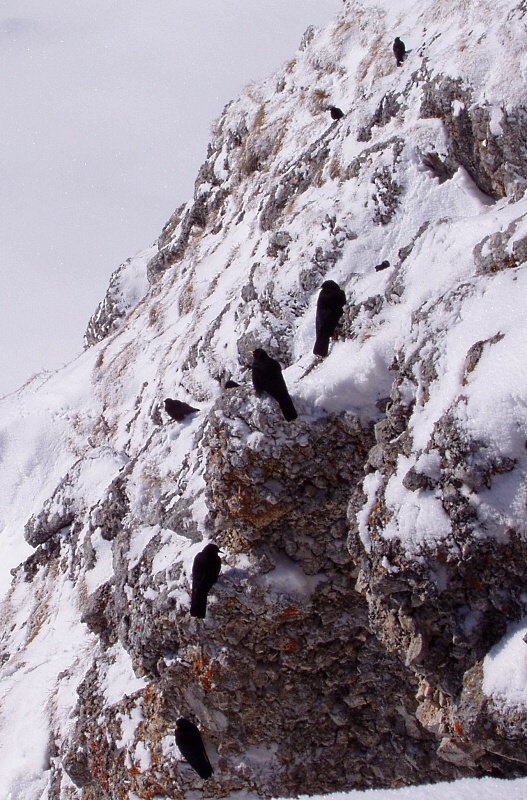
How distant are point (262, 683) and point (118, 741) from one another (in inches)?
117

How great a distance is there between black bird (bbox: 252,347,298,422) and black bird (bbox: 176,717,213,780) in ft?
15.8

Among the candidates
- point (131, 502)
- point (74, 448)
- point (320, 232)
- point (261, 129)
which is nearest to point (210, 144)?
point (261, 129)

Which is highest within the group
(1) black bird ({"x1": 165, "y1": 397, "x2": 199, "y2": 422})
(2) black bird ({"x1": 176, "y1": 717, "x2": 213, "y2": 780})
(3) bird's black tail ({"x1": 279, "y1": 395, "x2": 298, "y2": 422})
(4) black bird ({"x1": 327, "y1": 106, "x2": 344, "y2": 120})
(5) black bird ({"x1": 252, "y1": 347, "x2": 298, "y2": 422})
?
(4) black bird ({"x1": 327, "y1": 106, "x2": 344, "y2": 120})

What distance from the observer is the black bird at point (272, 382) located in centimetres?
834

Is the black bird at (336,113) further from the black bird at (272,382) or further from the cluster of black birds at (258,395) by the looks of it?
the black bird at (272,382)

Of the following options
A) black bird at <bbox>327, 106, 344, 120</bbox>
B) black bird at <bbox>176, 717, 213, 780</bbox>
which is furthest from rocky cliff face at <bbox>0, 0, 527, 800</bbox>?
black bird at <bbox>327, 106, 344, 120</bbox>

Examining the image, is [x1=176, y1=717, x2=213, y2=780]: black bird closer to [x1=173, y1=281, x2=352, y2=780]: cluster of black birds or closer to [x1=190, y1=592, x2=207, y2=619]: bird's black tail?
[x1=173, y1=281, x2=352, y2=780]: cluster of black birds

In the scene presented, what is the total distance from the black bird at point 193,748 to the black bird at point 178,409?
6.12m

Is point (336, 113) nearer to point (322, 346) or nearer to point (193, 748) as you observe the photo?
point (322, 346)

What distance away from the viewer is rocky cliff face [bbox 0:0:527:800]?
248 inches

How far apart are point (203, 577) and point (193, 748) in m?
2.53

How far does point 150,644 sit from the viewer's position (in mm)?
9820

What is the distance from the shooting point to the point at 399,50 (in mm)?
15555

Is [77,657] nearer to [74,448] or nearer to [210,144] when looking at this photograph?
[74,448]
